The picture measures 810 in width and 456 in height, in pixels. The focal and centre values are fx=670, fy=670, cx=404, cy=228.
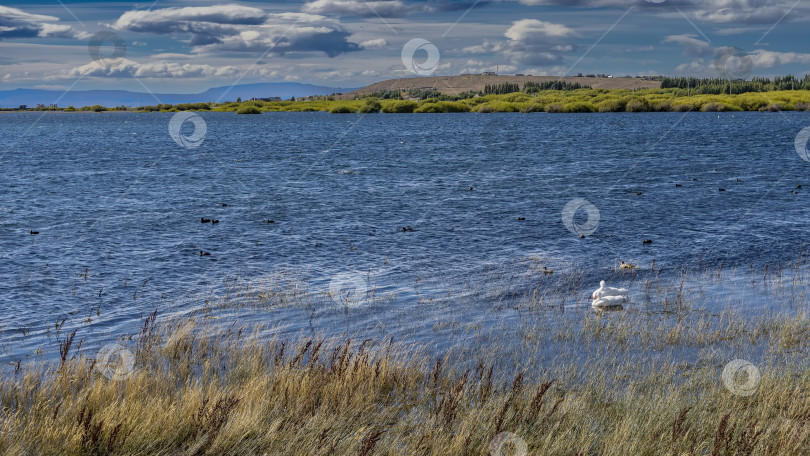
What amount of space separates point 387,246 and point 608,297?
12.0 meters

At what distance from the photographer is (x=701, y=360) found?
13.7 meters

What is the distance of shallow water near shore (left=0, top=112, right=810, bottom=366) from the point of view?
59.5ft

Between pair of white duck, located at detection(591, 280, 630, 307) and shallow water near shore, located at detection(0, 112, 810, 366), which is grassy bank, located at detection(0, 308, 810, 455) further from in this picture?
pair of white duck, located at detection(591, 280, 630, 307)

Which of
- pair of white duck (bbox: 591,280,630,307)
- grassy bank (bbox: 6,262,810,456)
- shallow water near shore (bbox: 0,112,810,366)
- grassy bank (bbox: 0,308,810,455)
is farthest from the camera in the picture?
shallow water near shore (bbox: 0,112,810,366)

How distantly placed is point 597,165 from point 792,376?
5702 cm

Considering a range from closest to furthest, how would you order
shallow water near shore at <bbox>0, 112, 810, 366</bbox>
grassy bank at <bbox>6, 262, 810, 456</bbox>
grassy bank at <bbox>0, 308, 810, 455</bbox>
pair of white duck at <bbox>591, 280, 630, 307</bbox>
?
grassy bank at <bbox>0, 308, 810, 455</bbox>
grassy bank at <bbox>6, 262, 810, 456</bbox>
pair of white duck at <bbox>591, 280, 630, 307</bbox>
shallow water near shore at <bbox>0, 112, 810, 366</bbox>

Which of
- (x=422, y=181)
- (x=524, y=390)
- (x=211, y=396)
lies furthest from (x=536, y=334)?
(x=422, y=181)

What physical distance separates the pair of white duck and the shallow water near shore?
17.7 inches

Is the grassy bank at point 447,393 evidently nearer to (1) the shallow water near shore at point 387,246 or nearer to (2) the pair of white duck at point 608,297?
(2) the pair of white duck at point 608,297

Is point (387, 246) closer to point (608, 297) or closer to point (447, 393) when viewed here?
point (608, 297)

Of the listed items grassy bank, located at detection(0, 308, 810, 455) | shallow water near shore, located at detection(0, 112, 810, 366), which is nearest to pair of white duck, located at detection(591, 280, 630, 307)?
Result: shallow water near shore, located at detection(0, 112, 810, 366)

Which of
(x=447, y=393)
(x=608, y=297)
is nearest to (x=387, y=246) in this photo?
(x=608, y=297)

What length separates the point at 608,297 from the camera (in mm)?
18031

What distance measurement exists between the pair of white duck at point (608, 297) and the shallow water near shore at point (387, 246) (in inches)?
17.7
